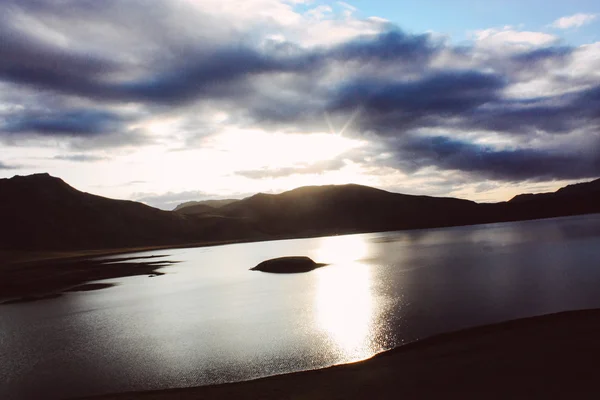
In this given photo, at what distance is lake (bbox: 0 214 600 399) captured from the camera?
72.5 feet

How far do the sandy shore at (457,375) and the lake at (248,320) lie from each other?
1.78 m

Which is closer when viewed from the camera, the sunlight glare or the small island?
the sunlight glare

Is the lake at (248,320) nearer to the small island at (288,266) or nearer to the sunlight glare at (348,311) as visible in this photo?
the sunlight glare at (348,311)

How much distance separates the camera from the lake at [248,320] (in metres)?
22.1

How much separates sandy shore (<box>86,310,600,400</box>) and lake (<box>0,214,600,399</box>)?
5.84 feet

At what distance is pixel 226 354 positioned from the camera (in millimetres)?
24500

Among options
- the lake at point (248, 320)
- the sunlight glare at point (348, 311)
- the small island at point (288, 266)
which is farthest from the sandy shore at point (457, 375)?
the small island at point (288, 266)

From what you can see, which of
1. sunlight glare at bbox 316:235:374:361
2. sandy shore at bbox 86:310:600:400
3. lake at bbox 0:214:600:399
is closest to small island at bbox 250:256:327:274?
sunlight glare at bbox 316:235:374:361

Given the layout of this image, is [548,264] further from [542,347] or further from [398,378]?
[398,378]

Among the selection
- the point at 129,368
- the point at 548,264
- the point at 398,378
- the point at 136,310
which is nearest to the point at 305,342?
the point at 398,378

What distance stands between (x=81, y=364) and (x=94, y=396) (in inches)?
258

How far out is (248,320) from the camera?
34094 millimetres

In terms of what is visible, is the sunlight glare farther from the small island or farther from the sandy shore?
the small island

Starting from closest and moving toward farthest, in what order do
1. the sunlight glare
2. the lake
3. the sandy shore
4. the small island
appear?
the sandy shore, the lake, the sunlight glare, the small island
